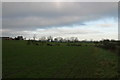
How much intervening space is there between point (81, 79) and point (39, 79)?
7.95ft

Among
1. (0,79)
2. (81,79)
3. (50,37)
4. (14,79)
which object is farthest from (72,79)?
(50,37)

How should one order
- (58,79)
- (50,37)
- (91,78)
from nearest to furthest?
(58,79), (91,78), (50,37)

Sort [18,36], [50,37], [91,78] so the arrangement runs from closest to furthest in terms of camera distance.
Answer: [91,78], [18,36], [50,37]

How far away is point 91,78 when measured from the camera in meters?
10.9

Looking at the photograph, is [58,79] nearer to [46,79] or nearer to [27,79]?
[46,79]

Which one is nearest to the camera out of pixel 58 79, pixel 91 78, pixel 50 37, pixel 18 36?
pixel 58 79

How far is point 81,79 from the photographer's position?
1049 centimetres

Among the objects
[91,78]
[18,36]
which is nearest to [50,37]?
[18,36]

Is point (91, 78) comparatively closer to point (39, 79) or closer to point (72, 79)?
point (72, 79)

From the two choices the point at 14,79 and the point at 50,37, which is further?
the point at 50,37

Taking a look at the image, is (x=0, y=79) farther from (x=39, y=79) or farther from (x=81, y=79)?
(x=81, y=79)

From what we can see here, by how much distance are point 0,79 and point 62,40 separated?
164910 millimetres

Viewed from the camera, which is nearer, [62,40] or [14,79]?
[14,79]

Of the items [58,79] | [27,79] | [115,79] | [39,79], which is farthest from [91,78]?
[27,79]
